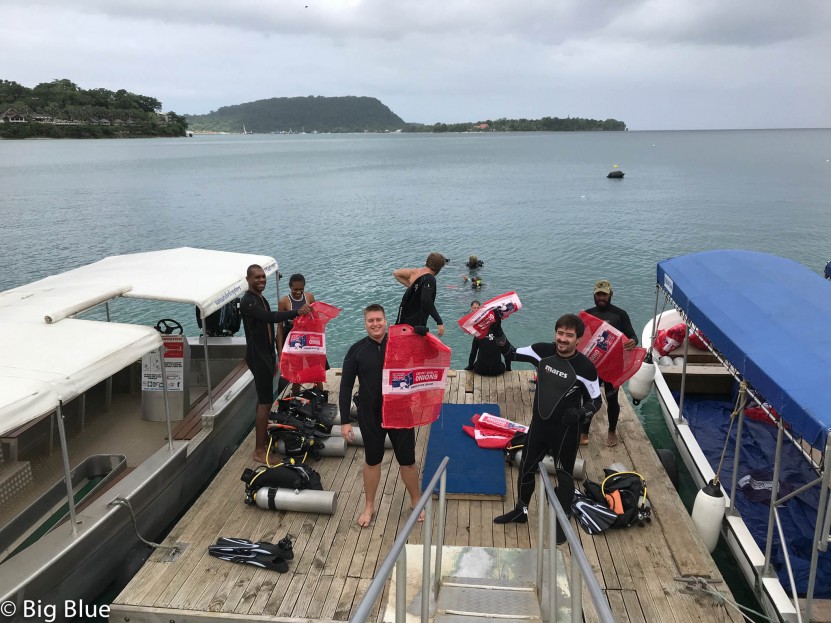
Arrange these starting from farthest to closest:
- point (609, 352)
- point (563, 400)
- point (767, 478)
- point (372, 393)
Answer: point (767, 478), point (609, 352), point (372, 393), point (563, 400)

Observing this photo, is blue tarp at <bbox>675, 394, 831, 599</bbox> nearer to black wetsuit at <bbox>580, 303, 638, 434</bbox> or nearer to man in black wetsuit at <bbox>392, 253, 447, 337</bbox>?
black wetsuit at <bbox>580, 303, 638, 434</bbox>

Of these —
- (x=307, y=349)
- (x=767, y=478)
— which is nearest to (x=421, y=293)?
(x=307, y=349)

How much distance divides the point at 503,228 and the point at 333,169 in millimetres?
56973

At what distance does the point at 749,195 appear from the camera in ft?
169

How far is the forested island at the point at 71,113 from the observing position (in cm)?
14800

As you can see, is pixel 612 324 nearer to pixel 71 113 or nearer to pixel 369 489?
pixel 369 489

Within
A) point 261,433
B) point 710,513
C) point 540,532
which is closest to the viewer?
point 540,532

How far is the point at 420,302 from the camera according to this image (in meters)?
7.52

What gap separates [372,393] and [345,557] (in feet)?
4.99

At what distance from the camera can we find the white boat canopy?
4594mm

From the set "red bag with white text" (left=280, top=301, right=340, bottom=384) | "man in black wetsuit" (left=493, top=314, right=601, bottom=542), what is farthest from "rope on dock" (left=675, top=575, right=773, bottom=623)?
"red bag with white text" (left=280, top=301, right=340, bottom=384)

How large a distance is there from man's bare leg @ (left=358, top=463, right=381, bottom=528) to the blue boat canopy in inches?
135

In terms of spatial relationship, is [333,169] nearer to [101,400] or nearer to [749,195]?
[749,195]

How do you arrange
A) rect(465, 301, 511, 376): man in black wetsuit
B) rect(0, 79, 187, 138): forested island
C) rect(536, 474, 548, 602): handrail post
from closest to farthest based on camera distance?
rect(536, 474, 548, 602): handrail post
rect(465, 301, 511, 376): man in black wetsuit
rect(0, 79, 187, 138): forested island
